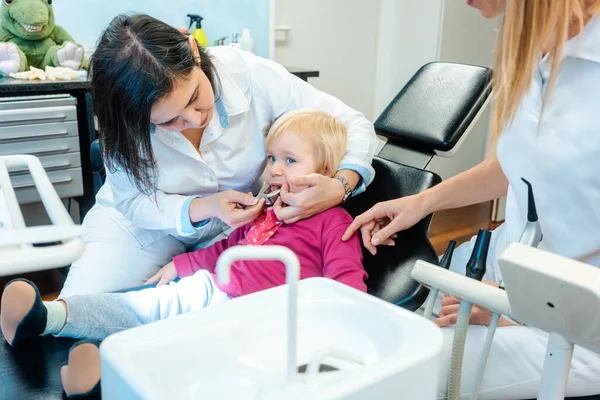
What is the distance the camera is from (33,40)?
2600 mm

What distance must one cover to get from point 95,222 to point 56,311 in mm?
518

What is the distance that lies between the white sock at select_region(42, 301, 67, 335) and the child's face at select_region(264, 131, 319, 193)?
A: 53cm

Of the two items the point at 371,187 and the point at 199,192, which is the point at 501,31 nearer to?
the point at 371,187

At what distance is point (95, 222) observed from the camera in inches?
64.1

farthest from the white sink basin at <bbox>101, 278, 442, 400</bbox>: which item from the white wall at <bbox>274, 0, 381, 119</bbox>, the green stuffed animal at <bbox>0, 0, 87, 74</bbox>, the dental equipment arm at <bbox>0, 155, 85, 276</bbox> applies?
the white wall at <bbox>274, 0, 381, 119</bbox>

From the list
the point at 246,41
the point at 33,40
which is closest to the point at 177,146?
the point at 33,40

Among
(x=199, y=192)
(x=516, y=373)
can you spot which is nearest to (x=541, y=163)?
(x=516, y=373)

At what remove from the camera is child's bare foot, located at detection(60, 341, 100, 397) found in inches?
37.4

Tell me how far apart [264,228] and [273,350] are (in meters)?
0.78

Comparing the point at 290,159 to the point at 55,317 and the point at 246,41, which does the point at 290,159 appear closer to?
the point at 55,317

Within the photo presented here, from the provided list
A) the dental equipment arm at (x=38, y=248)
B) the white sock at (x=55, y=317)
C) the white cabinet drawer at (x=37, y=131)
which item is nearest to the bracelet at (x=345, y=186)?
the white sock at (x=55, y=317)

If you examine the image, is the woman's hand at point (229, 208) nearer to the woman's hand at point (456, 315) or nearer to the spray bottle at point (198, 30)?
the woman's hand at point (456, 315)

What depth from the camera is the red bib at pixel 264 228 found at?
1.39m

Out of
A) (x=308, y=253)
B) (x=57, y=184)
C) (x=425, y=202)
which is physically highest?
(x=425, y=202)
